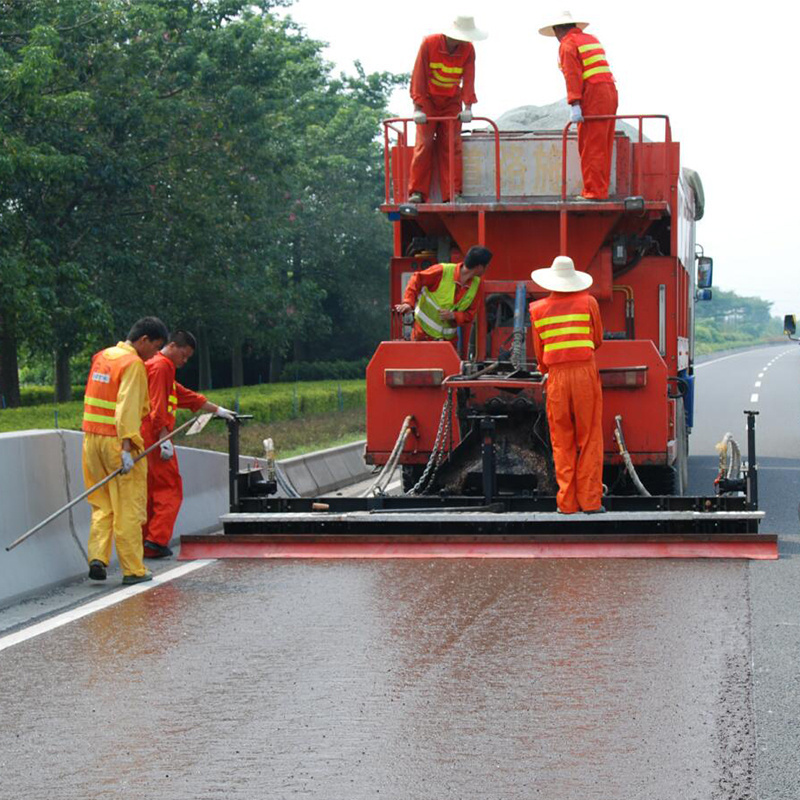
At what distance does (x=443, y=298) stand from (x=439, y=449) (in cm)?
130

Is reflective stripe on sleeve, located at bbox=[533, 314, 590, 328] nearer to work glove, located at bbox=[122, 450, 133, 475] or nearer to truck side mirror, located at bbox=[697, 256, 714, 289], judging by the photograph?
work glove, located at bbox=[122, 450, 133, 475]

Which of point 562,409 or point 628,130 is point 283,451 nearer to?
point 628,130

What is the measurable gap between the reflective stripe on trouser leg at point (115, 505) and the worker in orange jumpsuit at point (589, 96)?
477cm

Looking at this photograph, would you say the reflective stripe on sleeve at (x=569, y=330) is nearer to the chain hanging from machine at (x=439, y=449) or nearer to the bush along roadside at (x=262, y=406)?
the chain hanging from machine at (x=439, y=449)

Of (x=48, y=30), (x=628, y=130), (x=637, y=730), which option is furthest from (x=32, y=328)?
(x=637, y=730)

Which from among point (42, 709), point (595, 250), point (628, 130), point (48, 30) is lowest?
point (42, 709)

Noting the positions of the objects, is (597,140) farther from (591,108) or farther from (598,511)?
(598,511)

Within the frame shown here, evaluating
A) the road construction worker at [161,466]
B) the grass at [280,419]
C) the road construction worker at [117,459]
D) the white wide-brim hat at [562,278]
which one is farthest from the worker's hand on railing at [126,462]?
the grass at [280,419]

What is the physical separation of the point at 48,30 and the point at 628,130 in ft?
34.9

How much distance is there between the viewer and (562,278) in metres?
10.9

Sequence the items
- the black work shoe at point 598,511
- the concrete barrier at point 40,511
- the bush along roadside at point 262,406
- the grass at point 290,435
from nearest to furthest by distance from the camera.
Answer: the concrete barrier at point 40,511
the black work shoe at point 598,511
the grass at point 290,435
the bush along roadside at point 262,406

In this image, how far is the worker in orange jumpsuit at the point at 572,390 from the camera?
10.7 meters

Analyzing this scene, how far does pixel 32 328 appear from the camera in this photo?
2366 centimetres

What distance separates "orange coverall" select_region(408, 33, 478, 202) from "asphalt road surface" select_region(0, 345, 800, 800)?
4204 millimetres
